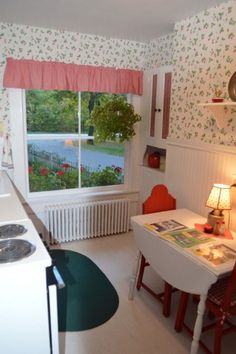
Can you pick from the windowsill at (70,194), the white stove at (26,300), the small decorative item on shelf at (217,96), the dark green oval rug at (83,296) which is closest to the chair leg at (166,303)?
the dark green oval rug at (83,296)

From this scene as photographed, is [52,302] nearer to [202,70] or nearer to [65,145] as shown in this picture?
[202,70]

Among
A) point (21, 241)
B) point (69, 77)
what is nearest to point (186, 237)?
point (21, 241)

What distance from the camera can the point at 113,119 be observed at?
3270 millimetres

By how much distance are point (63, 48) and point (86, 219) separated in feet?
6.55

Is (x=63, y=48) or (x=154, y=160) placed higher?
(x=63, y=48)

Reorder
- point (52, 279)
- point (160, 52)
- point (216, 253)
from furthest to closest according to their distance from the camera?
point (160, 52) < point (216, 253) < point (52, 279)

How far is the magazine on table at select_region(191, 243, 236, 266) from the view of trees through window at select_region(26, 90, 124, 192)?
2112 mm

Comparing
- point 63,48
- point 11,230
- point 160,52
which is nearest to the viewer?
point 11,230

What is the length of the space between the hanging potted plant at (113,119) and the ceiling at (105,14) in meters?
0.79

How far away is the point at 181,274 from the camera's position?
1913 millimetres

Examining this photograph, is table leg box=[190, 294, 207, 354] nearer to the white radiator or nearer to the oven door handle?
the oven door handle

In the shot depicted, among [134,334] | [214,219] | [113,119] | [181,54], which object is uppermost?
[181,54]

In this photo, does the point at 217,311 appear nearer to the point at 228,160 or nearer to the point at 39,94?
the point at 228,160

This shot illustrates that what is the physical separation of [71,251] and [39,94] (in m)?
1.84
